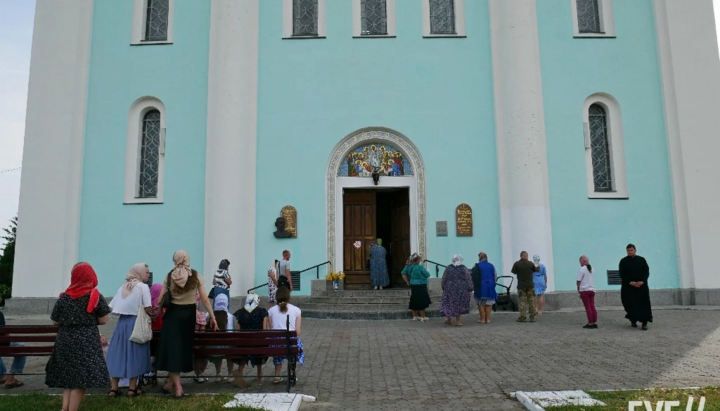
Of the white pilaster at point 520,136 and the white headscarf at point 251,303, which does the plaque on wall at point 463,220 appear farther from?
the white headscarf at point 251,303

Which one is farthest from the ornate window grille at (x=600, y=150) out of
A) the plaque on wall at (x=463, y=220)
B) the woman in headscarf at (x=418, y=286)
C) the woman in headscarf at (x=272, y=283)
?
the woman in headscarf at (x=272, y=283)

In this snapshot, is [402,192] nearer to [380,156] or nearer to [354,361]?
[380,156]

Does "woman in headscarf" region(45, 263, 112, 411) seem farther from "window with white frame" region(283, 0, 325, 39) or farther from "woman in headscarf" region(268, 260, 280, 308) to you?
"window with white frame" region(283, 0, 325, 39)

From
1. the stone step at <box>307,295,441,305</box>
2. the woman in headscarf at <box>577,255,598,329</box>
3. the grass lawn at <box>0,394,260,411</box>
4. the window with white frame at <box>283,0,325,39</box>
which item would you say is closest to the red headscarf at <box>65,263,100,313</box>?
the grass lawn at <box>0,394,260,411</box>

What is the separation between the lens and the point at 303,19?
16594 millimetres

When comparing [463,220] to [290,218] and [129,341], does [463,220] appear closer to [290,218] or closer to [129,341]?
[290,218]

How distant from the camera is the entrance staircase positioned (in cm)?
1366

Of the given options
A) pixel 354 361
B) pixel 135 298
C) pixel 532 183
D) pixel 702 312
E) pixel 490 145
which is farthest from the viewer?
pixel 490 145

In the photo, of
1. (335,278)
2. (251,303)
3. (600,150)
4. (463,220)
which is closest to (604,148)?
(600,150)

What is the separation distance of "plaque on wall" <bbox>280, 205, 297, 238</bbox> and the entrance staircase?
187cm

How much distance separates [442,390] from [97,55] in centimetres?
1469

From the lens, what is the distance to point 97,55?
53.6 ft

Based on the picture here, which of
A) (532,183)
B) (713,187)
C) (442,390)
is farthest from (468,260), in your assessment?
(442,390)

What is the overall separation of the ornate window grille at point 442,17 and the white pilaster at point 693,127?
5.93m
